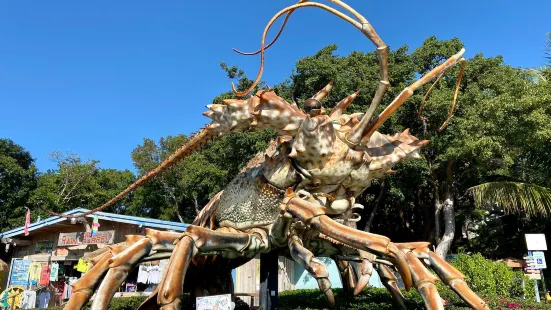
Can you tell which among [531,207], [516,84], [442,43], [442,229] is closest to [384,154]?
[516,84]

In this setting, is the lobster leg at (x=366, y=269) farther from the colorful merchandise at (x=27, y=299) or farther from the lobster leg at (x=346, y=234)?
the colorful merchandise at (x=27, y=299)

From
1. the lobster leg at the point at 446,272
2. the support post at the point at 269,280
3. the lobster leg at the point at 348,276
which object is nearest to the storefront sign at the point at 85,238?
the support post at the point at 269,280

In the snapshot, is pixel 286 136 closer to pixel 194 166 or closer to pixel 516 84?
pixel 516 84

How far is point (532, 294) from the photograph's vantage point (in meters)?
10.6

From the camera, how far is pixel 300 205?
143 inches

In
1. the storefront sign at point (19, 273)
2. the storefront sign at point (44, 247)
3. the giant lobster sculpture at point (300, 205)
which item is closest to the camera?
the giant lobster sculpture at point (300, 205)

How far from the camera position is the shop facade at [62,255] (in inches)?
477

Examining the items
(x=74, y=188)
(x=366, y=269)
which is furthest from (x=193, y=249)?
(x=74, y=188)

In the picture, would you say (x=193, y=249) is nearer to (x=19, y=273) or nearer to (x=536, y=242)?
(x=536, y=242)

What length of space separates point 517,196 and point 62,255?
595 inches

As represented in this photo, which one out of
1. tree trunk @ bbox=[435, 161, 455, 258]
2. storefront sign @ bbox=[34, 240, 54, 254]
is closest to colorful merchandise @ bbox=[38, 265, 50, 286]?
storefront sign @ bbox=[34, 240, 54, 254]

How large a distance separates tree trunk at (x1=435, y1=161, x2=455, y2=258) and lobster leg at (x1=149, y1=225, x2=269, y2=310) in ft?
46.9

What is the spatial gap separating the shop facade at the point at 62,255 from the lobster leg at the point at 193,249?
744cm

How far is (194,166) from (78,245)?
1086 centimetres
